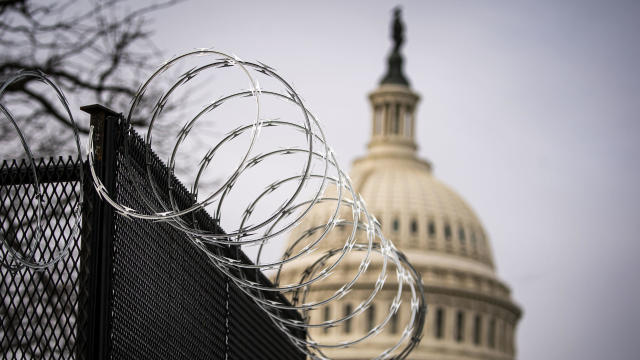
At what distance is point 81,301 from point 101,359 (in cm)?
44

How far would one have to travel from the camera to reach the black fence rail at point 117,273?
9.48 meters

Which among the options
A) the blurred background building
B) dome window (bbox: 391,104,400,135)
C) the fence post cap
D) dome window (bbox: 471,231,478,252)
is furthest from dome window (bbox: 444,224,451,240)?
the fence post cap

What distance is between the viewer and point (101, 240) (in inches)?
380

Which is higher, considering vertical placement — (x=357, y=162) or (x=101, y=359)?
(x=357, y=162)

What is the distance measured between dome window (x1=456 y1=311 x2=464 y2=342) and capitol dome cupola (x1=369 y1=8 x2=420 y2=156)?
2507 centimetres

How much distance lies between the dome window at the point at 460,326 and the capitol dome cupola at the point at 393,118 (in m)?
25.1

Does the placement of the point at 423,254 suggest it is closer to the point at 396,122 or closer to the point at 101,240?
the point at 396,122

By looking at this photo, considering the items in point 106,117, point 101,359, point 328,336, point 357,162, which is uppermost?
point 357,162

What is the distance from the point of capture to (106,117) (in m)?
9.98

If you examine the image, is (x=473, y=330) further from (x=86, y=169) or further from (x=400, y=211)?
(x=86, y=169)

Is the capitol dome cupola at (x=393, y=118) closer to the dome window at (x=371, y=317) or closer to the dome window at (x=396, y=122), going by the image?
the dome window at (x=396, y=122)

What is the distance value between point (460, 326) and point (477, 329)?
2.44m

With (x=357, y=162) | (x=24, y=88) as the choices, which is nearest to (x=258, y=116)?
(x=24, y=88)

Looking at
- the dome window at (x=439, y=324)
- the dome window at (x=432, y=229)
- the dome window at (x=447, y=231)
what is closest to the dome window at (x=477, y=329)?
the dome window at (x=439, y=324)
